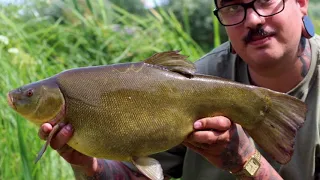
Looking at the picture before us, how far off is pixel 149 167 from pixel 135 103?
0.68ft

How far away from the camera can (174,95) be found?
195 cm

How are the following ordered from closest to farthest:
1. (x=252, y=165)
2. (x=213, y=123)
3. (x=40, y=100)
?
(x=40, y=100)
(x=213, y=123)
(x=252, y=165)

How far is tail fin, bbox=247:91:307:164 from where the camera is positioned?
6.73ft

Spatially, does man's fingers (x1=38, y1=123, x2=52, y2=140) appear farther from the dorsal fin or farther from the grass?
the grass

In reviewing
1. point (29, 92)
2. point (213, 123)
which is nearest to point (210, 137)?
point (213, 123)

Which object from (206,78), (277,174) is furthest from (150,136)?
(277,174)

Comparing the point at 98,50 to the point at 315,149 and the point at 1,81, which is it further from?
the point at 315,149

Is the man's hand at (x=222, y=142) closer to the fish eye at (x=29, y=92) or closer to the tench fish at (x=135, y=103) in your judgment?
the tench fish at (x=135, y=103)

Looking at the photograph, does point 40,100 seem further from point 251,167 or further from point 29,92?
point 251,167

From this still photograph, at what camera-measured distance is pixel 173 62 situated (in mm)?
1960

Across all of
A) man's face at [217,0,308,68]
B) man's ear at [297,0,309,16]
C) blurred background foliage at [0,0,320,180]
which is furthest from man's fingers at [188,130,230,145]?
blurred background foliage at [0,0,320,180]

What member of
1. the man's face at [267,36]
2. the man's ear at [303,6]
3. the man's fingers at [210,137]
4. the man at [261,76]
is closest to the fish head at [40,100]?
the man at [261,76]

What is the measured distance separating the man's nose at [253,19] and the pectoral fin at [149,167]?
22.8 inches

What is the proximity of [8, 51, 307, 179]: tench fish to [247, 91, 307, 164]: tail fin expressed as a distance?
0.11ft
